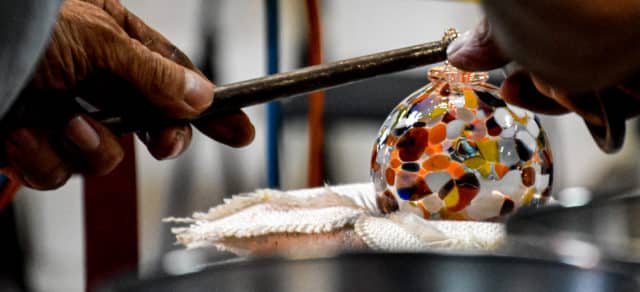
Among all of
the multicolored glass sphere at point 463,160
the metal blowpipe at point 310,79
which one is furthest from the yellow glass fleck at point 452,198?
the metal blowpipe at point 310,79

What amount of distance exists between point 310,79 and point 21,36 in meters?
0.30

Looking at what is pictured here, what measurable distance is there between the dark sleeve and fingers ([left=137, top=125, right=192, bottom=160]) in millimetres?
341

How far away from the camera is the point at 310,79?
0.53 m

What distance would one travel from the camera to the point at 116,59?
1.92ft

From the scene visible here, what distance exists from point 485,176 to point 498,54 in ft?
1.06

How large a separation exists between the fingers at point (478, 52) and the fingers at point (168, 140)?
0.23m

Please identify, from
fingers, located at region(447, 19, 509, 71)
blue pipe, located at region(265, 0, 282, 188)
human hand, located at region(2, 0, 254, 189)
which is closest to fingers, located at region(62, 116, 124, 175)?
human hand, located at region(2, 0, 254, 189)

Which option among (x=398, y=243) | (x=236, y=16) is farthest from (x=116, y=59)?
(x=236, y=16)

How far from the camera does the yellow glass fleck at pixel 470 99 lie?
2.50 ft

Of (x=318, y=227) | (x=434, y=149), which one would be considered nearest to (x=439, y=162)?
(x=434, y=149)

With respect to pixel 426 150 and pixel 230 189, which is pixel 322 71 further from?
pixel 230 189

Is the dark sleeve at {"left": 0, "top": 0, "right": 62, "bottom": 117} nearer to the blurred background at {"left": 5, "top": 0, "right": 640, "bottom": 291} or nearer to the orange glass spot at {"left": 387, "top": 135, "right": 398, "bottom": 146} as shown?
the orange glass spot at {"left": 387, "top": 135, "right": 398, "bottom": 146}

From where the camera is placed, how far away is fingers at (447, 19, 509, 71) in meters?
0.42

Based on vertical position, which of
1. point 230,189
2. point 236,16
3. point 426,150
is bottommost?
point 230,189
